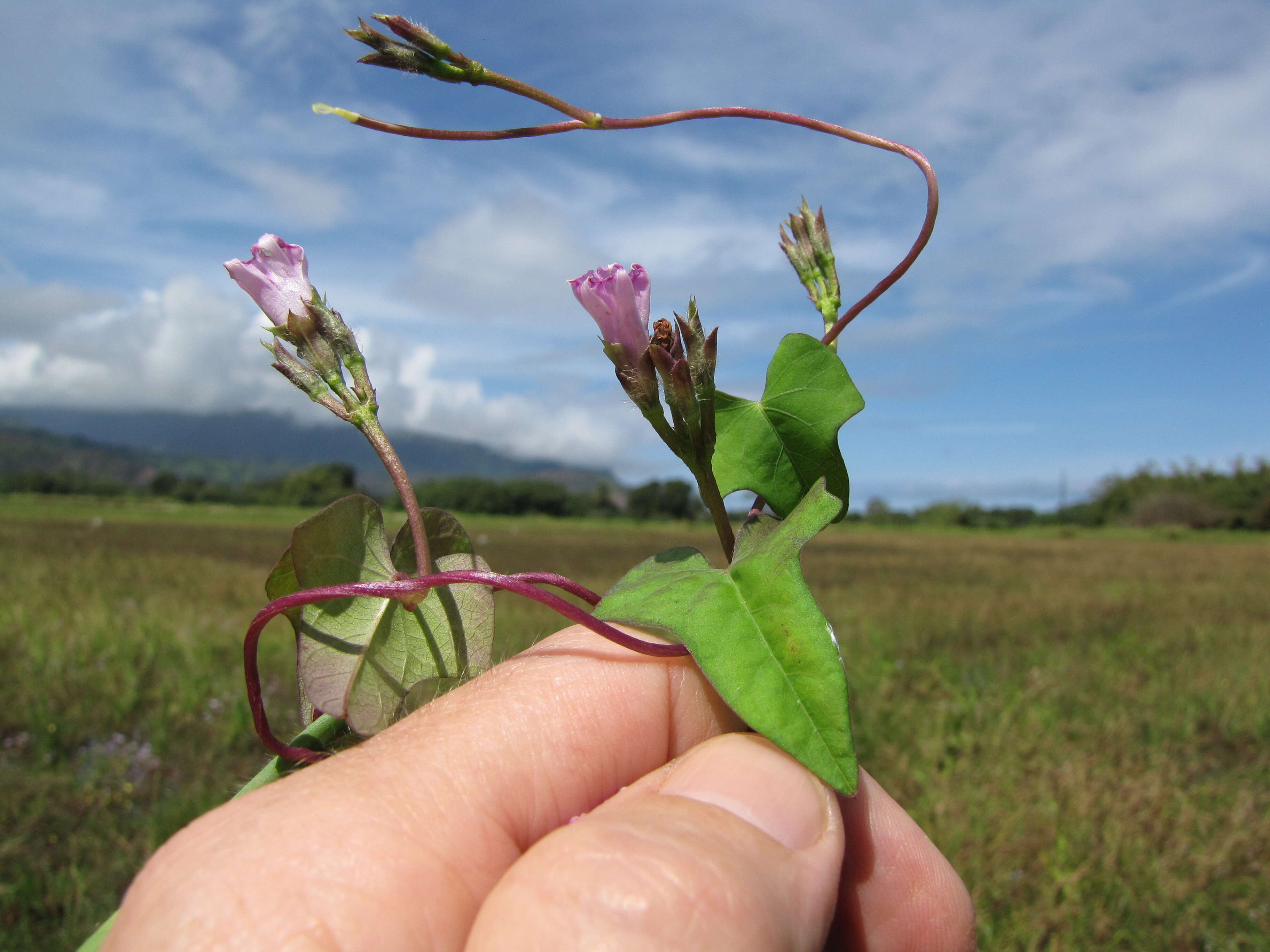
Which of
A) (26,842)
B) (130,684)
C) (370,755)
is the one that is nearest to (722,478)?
(370,755)

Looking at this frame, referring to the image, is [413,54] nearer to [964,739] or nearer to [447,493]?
[964,739]

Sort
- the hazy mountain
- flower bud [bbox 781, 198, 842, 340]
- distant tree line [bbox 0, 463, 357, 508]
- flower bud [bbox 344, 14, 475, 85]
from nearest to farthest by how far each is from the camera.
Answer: flower bud [bbox 344, 14, 475, 85] → flower bud [bbox 781, 198, 842, 340] → distant tree line [bbox 0, 463, 357, 508] → the hazy mountain

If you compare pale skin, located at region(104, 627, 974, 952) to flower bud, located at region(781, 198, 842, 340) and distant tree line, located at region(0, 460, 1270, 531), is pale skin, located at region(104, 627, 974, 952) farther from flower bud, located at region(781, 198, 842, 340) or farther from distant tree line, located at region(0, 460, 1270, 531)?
distant tree line, located at region(0, 460, 1270, 531)

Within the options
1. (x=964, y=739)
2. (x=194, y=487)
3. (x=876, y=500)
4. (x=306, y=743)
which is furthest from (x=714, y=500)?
(x=194, y=487)

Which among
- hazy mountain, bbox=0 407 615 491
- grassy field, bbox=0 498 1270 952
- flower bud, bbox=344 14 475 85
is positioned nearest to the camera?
flower bud, bbox=344 14 475 85

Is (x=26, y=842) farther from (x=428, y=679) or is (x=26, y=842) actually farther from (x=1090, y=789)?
(x=1090, y=789)

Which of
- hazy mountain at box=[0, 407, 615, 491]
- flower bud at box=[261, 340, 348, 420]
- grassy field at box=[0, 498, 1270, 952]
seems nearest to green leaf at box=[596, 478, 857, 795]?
flower bud at box=[261, 340, 348, 420]
